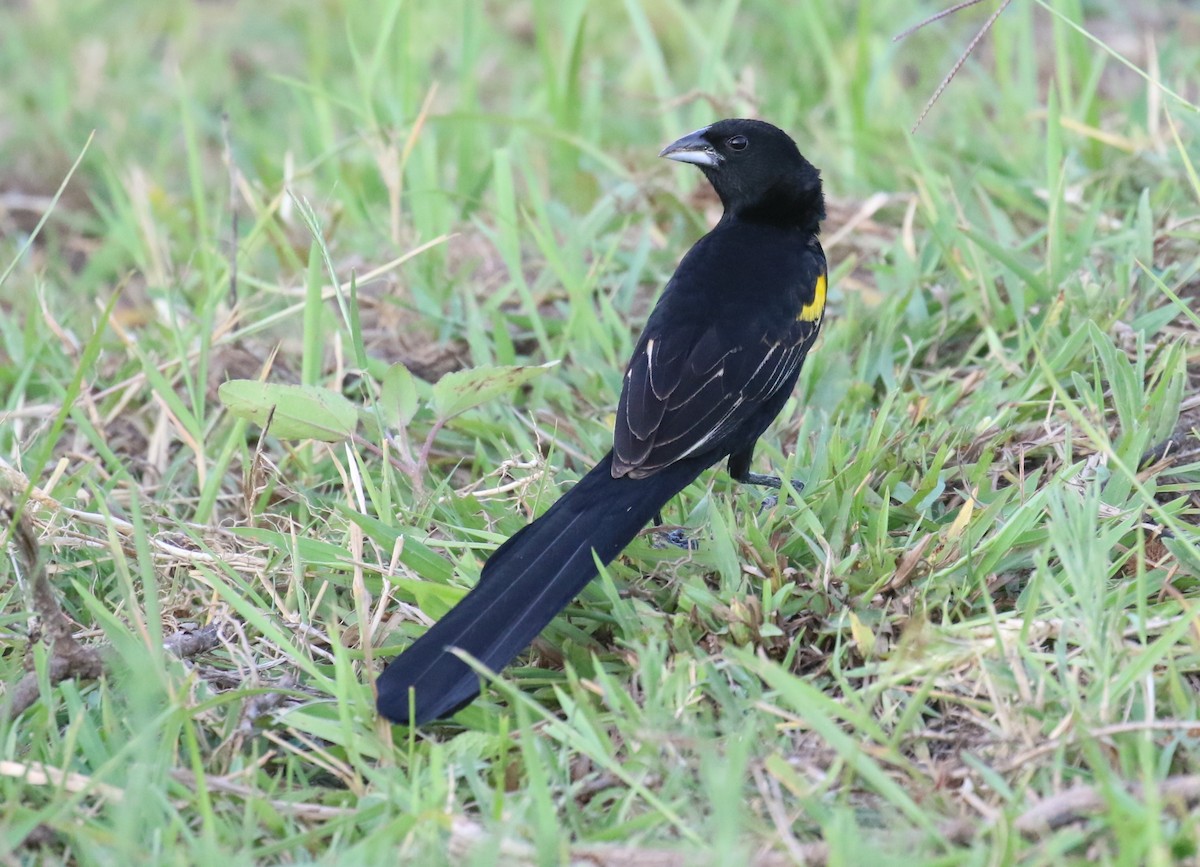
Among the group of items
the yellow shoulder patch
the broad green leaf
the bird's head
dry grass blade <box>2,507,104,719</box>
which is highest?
the bird's head

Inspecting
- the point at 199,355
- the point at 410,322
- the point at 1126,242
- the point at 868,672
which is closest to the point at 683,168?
the point at 410,322

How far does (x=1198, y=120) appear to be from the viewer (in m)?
3.98

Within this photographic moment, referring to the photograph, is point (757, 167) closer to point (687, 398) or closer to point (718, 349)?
point (718, 349)

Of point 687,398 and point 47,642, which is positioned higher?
point 687,398

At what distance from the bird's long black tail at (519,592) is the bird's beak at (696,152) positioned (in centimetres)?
131

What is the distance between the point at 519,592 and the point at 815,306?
4.78 ft

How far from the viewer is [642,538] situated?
10.1 feet

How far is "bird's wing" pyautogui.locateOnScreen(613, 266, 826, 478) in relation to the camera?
10.2 feet

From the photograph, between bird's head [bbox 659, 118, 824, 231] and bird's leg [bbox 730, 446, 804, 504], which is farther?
bird's head [bbox 659, 118, 824, 231]

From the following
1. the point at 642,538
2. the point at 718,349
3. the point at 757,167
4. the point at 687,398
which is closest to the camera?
the point at 642,538

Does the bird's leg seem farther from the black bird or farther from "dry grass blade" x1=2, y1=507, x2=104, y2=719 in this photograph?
"dry grass blade" x1=2, y1=507, x2=104, y2=719

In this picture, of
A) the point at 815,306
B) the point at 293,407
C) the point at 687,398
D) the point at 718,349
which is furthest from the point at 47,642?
the point at 815,306

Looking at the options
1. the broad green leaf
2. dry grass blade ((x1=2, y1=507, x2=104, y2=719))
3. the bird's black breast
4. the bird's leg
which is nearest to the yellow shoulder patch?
the bird's black breast

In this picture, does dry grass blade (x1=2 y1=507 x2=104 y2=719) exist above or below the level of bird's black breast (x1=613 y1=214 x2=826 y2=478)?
below
